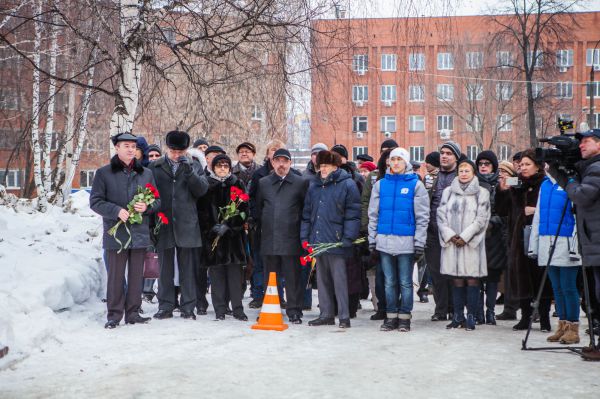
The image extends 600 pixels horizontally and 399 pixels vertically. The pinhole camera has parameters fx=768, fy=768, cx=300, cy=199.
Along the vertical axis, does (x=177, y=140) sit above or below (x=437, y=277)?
above

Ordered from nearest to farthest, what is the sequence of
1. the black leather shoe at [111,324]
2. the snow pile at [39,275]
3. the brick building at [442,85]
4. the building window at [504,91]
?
the snow pile at [39,275] → the black leather shoe at [111,324] → the brick building at [442,85] → the building window at [504,91]

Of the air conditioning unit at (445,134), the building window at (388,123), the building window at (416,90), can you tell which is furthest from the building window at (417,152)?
the building window at (416,90)

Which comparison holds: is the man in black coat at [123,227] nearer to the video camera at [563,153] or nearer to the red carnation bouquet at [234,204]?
the red carnation bouquet at [234,204]

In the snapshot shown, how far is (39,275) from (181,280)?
70.4 inches

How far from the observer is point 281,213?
33.3 feet

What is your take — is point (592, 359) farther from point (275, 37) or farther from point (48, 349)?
point (275, 37)

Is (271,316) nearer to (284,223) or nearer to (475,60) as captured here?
(284,223)

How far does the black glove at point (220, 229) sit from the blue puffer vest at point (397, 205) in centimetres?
199

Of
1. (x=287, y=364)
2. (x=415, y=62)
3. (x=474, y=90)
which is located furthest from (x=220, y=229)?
(x=474, y=90)

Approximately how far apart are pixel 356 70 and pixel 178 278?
13.6 feet

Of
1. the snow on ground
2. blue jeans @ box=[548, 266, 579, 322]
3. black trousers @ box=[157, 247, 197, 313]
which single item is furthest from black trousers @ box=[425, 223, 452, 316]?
black trousers @ box=[157, 247, 197, 313]

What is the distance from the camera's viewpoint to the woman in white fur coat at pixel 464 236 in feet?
30.9

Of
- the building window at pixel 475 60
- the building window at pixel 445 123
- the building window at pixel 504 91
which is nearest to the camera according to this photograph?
the building window at pixel 504 91

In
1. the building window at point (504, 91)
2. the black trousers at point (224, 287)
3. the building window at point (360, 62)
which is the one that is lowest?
the black trousers at point (224, 287)
